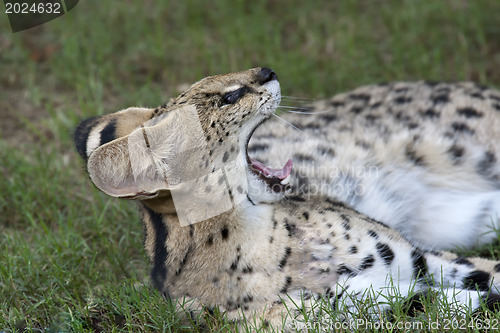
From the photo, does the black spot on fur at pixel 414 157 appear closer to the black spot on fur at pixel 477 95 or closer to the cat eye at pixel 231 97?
the black spot on fur at pixel 477 95

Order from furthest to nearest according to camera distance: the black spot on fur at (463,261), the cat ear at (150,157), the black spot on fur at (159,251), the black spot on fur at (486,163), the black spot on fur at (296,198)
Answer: the black spot on fur at (486,163) → the black spot on fur at (296,198) → the black spot on fur at (463,261) → the black spot on fur at (159,251) → the cat ear at (150,157)

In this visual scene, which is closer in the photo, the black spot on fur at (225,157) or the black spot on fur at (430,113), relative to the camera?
the black spot on fur at (225,157)

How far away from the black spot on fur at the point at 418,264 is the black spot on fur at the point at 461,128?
120cm

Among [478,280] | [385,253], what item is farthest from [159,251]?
[478,280]

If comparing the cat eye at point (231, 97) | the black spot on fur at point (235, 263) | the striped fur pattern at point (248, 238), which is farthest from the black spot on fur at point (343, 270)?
the cat eye at point (231, 97)

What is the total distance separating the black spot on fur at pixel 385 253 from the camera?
327 cm

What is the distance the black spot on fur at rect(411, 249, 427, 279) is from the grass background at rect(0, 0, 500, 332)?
0.89 m

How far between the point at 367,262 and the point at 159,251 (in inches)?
39.4

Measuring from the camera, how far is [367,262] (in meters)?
3.22

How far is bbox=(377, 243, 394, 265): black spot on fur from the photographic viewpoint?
3273 mm

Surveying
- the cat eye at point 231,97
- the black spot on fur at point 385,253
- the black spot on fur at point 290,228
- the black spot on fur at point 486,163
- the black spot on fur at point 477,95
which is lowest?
the black spot on fur at point 385,253

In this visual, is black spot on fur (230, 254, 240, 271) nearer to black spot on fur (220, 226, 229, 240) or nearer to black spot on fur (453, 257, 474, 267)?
black spot on fur (220, 226, 229, 240)

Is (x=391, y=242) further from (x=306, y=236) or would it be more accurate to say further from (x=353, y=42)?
(x=353, y=42)

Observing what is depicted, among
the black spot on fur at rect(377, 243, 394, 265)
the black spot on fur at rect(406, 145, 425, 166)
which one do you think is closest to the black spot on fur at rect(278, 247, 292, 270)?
the black spot on fur at rect(377, 243, 394, 265)
